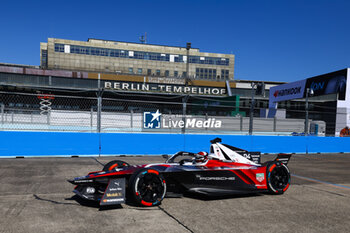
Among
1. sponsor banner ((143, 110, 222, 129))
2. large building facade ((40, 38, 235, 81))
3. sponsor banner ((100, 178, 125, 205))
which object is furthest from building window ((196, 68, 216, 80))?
sponsor banner ((100, 178, 125, 205))

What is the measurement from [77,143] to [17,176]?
4.18 metres

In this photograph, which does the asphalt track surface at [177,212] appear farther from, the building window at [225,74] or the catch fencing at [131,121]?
the building window at [225,74]

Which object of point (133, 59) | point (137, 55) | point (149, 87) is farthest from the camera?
point (137, 55)

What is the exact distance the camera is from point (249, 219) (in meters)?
4.36

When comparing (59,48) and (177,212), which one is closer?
(177,212)

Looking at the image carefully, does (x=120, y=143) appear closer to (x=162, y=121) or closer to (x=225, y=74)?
(x=162, y=121)

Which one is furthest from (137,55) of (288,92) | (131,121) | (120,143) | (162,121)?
(120,143)

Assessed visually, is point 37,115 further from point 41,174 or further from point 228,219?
point 228,219

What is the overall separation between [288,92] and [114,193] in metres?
23.0

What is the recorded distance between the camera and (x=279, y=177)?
619 centimetres

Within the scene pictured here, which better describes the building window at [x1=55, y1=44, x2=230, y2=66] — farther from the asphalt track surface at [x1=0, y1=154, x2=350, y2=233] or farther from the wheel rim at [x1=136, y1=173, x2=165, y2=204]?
the wheel rim at [x1=136, y1=173, x2=165, y2=204]

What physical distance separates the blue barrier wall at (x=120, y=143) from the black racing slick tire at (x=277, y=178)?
21.5 feet

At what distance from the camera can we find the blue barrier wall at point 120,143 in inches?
418

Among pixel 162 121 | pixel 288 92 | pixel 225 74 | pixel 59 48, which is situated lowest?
pixel 162 121
